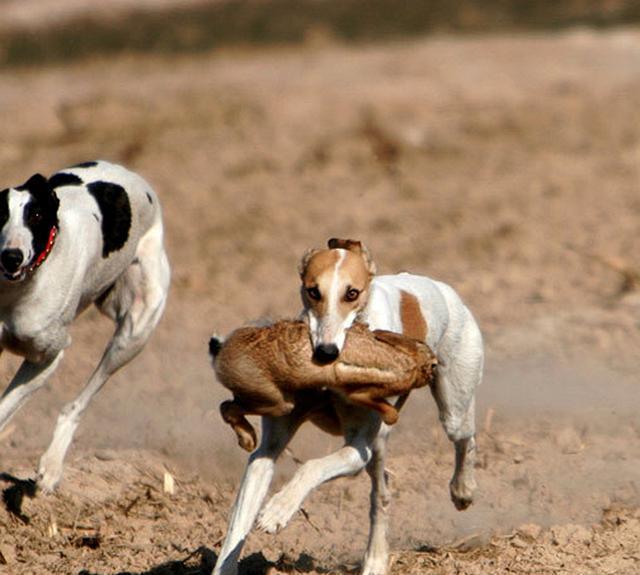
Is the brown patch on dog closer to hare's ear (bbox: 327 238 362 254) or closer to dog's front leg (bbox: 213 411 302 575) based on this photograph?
hare's ear (bbox: 327 238 362 254)

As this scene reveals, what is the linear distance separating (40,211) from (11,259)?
0.37m

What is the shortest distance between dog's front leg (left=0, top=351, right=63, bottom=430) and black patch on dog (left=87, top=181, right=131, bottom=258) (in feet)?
2.39

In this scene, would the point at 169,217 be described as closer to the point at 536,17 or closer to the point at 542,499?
the point at 542,499

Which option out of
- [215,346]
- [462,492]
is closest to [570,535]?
[462,492]

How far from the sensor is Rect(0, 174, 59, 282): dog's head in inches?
285

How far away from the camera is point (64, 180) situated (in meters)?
8.49

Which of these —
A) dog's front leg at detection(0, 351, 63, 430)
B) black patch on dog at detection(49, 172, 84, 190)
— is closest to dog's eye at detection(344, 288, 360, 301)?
dog's front leg at detection(0, 351, 63, 430)

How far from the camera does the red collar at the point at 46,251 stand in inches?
292

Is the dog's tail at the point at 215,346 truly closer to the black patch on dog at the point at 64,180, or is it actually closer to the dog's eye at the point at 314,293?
the dog's eye at the point at 314,293

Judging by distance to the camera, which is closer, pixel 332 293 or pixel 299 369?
pixel 299 369

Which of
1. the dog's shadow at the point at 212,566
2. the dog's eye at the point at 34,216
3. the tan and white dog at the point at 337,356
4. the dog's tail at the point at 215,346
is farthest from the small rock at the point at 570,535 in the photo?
the dog's eye at the point at 34,216

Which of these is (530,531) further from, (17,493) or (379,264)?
(379,264)

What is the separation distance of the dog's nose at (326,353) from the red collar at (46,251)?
1860 millimetres

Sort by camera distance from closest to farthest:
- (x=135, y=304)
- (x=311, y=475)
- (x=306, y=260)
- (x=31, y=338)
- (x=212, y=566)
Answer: (x=311, y=475) < (x=306, y=260) < (x=212, y=566) < (x=31, y=338) < (x=135, y=304)
